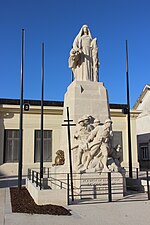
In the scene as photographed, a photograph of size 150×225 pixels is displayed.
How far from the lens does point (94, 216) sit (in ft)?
21.1

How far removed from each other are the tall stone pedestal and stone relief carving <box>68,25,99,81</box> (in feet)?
2.12

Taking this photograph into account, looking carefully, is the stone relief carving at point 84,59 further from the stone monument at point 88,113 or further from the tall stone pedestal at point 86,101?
the tall stone pedestal at point 86,101

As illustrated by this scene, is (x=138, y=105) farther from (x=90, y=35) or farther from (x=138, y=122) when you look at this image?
(x=90, y=35)

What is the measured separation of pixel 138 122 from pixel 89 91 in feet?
84.2

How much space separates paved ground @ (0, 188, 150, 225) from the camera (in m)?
5.80

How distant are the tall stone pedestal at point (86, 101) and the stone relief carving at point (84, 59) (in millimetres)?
645

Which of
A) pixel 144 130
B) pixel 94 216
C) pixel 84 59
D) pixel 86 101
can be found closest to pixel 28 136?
pixel 84 59

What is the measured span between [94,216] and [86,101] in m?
5.94

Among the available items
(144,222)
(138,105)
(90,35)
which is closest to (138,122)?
(138,105)

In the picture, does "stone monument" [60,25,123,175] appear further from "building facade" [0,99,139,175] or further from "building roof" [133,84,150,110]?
"building roof" [133,84,150,110]

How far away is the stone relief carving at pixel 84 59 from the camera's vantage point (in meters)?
12.3

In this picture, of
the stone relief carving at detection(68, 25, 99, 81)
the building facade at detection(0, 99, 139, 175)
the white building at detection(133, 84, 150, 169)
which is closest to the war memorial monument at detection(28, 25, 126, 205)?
the stone relief carving at detection(68, 25, 99, 81)

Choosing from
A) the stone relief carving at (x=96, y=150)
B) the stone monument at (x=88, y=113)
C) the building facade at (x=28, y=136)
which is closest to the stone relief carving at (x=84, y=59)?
the stone monument at (x=88, y=113)

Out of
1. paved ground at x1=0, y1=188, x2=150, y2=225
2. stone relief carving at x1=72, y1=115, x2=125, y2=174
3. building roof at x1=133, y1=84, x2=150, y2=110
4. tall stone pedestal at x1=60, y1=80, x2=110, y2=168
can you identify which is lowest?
paved ground at x1=0, y1=188, x2=150, y2=225
